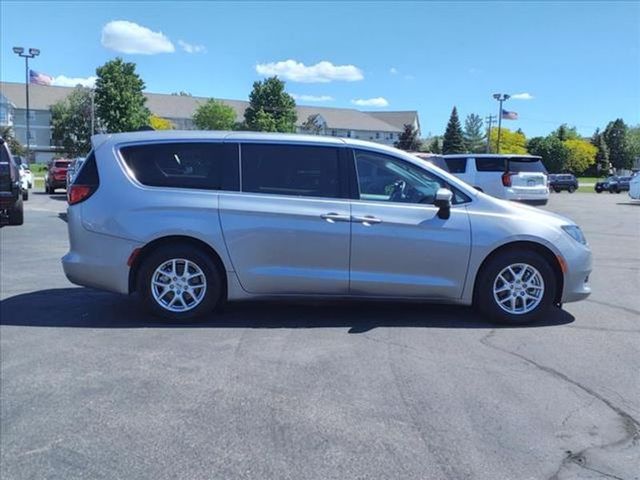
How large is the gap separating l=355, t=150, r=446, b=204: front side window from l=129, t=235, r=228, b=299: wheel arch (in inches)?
59.8

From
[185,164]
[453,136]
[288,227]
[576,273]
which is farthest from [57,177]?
[453,136]

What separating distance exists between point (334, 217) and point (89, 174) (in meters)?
2.38

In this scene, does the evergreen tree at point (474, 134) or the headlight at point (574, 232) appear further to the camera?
the evergreen tree at point (474, 134)

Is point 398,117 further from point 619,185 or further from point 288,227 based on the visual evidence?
point 288,227

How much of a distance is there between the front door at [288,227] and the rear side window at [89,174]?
4.08 feet

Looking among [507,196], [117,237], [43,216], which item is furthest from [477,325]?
[43,216]

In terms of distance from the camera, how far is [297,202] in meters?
5.79

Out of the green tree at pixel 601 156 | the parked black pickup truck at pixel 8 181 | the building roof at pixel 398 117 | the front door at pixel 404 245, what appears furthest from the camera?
the building roof at pixel 398 117

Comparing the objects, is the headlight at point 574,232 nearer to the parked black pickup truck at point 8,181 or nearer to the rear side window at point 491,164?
the parked black pickup truck at point 8,181

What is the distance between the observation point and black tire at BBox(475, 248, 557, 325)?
19.2 feet

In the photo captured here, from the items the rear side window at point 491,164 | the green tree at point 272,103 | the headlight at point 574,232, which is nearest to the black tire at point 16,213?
the headlight at point 574,232

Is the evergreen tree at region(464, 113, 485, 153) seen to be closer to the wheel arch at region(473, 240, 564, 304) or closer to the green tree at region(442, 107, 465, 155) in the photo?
the green tree at region(442, 107, 465, 155)

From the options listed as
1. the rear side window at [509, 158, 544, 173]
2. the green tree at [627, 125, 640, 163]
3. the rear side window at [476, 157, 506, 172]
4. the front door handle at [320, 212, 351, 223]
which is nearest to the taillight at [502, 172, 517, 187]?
the rear side window at [509, 158, 544, 173]

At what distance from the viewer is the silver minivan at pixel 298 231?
5750 mm
